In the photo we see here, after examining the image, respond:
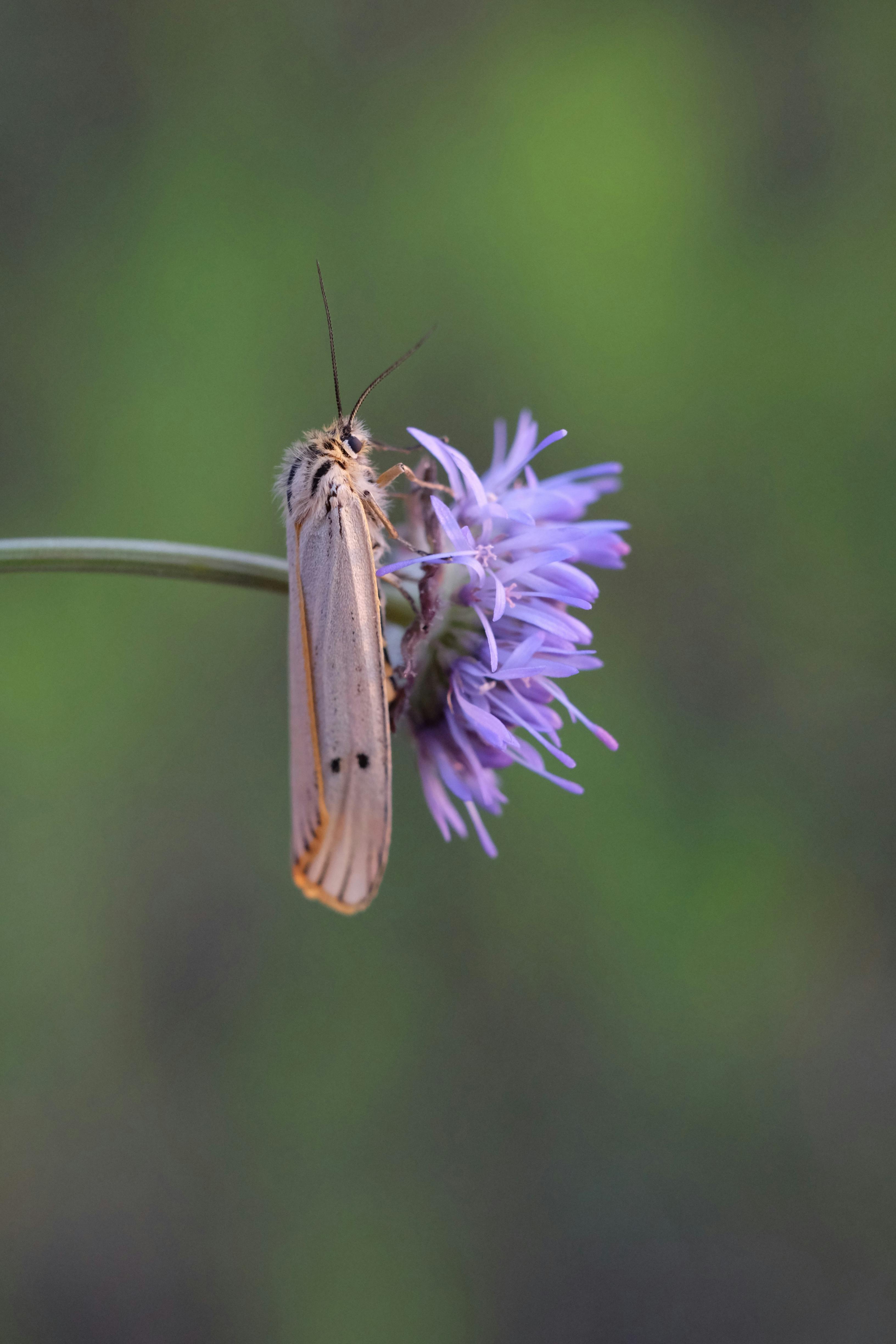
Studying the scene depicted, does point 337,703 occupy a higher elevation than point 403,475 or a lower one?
lower

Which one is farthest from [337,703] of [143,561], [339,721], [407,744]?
[407,744]

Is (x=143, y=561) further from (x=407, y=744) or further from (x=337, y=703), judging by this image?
(x=407, y=744)

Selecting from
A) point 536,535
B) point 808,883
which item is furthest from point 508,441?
point 536,535

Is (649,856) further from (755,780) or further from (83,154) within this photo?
(83,154)

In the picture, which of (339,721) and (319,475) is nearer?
(339,721)

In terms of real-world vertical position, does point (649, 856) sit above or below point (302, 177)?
below

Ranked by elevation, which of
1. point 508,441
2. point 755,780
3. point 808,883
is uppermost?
point 508,441

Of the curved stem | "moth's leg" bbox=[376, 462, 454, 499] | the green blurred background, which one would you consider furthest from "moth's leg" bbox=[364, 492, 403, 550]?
the green blurred background
